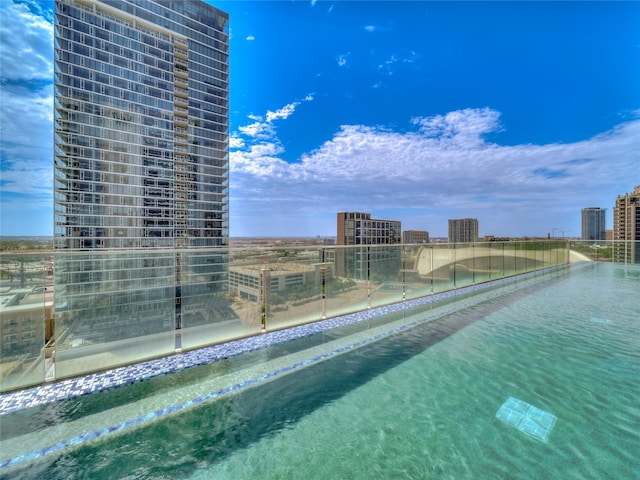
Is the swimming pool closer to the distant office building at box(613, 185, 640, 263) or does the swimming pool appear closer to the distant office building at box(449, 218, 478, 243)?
the distant office building at box(613, 185, 640, 263)

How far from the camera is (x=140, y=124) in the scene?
37.4 metres

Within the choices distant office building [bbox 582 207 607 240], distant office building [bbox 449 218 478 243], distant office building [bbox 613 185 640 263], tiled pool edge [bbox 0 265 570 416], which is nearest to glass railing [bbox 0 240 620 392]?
tiled pool edge [bbox 0 265 570 416]

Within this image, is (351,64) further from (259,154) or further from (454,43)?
(259,154)

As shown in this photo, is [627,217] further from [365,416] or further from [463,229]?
[365,416]

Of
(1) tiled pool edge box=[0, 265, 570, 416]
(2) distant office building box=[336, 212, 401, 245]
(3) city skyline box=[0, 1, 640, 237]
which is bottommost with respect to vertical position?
(1) tiled pool edge box=[0, 265, 570, 416]

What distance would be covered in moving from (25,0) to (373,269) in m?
28.2

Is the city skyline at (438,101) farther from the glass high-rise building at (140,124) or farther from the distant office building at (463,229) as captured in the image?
the distant office building at (463,229)

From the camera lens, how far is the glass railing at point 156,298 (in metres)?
1.83

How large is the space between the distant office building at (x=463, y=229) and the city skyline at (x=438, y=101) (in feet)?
41.3

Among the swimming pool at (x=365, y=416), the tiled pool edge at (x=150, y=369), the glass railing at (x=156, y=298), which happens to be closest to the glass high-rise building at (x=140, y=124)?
the glass railing at (x=156, y=298)

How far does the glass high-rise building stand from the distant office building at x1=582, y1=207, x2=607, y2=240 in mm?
45007

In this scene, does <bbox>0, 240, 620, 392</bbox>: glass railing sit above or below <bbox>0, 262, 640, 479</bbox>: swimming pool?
above

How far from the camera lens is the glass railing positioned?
1.83m

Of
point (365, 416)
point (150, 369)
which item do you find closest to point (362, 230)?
point (150, 369)
